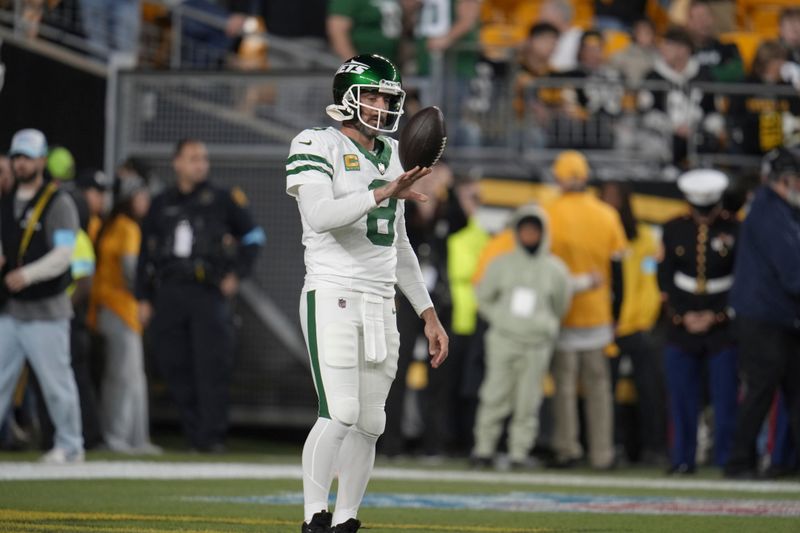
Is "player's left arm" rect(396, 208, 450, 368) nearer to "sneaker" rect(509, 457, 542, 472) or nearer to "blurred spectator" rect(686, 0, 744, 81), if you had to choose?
"sneaker" rect(509, 457, 542, 472)

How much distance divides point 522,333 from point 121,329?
315 centimetres

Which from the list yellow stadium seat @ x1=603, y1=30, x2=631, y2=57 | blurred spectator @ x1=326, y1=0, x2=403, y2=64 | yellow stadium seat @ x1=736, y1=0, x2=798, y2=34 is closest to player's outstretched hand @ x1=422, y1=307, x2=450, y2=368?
blurred spectator @ x1=326, y1=0, x2=403, y2=64

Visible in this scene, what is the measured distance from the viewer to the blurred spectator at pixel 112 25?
14.4 m

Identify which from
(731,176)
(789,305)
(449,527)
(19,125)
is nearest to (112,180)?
(19,125)

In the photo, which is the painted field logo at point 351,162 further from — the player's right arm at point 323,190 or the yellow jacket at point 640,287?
the yellow jacket at point 640,287

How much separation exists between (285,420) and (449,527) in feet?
22.9

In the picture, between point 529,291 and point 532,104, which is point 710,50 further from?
point 529,291

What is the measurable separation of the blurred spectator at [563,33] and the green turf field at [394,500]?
5117 millimetres

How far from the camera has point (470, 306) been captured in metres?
13.3

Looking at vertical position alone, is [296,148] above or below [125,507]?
above

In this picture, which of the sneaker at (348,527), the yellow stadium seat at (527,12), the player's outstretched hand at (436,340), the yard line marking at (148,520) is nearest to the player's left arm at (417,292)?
the player's outstretched hand at (436,340)

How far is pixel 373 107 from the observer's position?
6.31 m

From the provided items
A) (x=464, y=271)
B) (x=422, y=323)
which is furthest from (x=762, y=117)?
(x=422, y=323)

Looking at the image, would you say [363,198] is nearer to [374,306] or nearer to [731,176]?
[374,306]
